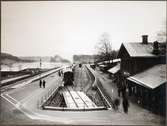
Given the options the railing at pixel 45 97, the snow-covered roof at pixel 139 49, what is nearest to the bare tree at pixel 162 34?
the snow-covered roof at pixel 139 49

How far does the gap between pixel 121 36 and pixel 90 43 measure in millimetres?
699

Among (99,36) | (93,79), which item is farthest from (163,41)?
(93,79)

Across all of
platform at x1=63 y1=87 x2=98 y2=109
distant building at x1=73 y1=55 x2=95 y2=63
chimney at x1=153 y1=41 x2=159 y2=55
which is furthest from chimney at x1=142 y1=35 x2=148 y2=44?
platform at x1=63 y1=87 x2=98 y2=109

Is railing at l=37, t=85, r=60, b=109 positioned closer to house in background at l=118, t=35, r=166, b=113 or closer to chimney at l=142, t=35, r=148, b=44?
house in background at l=118, t=35, r=166, b=113

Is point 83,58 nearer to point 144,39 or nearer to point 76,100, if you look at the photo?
point 76,100

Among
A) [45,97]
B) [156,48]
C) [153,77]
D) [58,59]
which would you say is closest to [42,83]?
[45,97]

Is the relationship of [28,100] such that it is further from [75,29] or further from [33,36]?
[75,29]

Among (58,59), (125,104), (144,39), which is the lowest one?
(125,104)

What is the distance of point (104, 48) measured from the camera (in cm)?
500

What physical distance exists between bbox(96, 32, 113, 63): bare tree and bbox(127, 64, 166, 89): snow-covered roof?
785 millimetres

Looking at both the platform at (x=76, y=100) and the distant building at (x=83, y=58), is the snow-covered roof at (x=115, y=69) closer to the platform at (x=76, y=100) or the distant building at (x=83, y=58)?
the distant building at (x=83, y=58)

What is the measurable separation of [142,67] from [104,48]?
0.88 m

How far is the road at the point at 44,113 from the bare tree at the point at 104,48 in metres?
0.55

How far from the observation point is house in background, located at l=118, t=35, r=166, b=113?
456 centimetres
